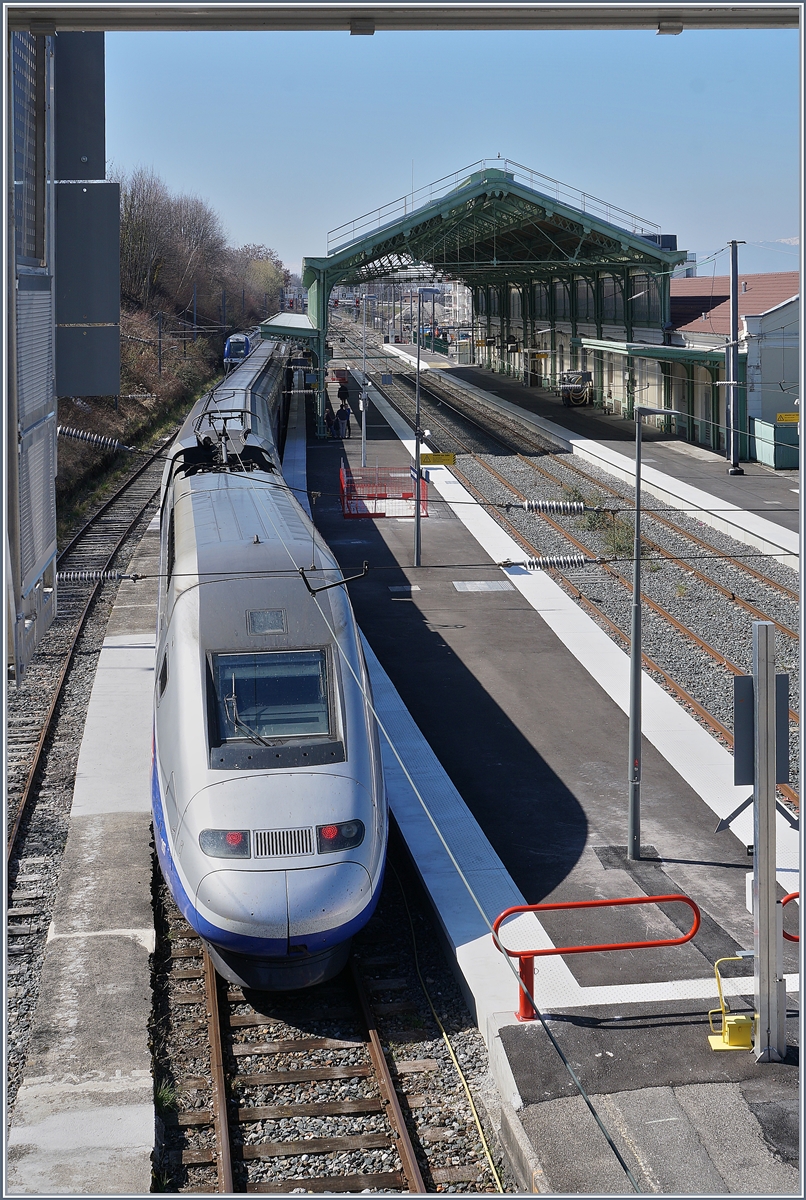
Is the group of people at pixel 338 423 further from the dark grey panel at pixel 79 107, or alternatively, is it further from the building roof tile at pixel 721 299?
the dark grey panel at pixel 79 107

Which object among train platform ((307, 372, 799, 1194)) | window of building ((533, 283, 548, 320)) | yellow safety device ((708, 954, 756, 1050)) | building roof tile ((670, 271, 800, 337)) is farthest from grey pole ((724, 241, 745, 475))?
window of building ((533, 283, 548, 320))

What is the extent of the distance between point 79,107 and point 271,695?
5954 millimetres

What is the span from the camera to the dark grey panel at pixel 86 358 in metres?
4.62

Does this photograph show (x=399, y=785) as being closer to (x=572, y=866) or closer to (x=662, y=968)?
(x=572, y=866)

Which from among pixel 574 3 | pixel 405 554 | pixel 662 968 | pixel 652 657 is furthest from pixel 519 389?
pixel 574 3

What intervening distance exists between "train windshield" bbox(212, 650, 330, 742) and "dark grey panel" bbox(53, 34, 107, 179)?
5.68 metres

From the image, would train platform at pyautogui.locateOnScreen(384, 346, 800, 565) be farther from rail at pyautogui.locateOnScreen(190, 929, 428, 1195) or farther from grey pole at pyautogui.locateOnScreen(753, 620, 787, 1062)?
rail at pyautogui.locateOnScreen(190, 929, 428, 1195)

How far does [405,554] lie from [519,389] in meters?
36.0

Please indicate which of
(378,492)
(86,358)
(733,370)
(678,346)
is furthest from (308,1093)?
(678,346)

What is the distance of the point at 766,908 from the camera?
8.07m

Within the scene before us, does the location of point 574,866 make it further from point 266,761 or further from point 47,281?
point 47,281

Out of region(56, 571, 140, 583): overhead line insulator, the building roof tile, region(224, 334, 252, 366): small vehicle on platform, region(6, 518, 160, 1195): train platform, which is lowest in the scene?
region(6, 518, 160, 1195): train platform

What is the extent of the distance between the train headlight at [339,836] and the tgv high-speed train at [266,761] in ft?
0.04

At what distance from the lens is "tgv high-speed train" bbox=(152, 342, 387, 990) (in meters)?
8.52
